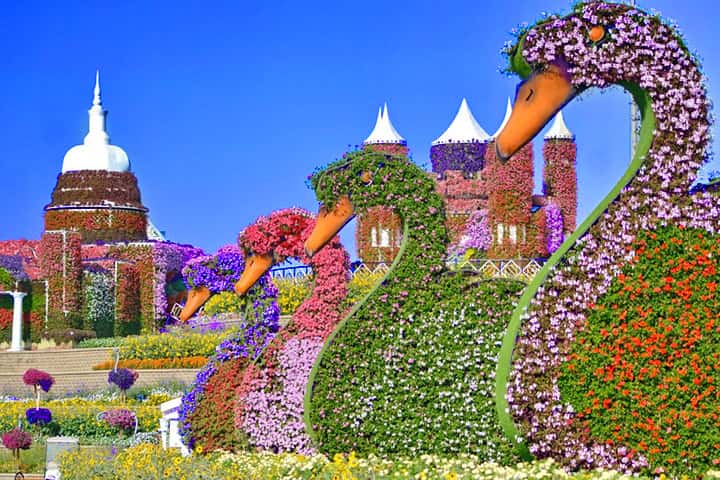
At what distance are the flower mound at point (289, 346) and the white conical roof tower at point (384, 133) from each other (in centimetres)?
2720

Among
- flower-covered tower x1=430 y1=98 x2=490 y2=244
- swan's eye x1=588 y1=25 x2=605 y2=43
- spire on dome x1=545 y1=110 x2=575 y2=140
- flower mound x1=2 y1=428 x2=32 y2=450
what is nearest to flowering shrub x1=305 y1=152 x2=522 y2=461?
swan's eye x1=588 y1=25 x2=605 y2=43

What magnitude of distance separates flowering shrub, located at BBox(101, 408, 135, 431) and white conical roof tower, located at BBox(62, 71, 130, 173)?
24869 millimetres

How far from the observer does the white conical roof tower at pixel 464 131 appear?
1570 inches

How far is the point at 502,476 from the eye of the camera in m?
7.59

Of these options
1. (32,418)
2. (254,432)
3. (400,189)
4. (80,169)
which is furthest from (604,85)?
(80,169)

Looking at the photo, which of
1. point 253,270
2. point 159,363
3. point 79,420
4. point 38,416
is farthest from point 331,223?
point 159,363

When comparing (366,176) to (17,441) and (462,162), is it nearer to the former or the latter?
(17,441)

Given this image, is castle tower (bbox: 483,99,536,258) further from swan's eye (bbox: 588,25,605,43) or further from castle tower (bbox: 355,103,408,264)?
swan's eye (bbox: 588,25,605,43)

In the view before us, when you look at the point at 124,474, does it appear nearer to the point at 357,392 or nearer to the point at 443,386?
the point at 357,392

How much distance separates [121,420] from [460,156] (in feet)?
78.7

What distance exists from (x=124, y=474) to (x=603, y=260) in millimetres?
4454

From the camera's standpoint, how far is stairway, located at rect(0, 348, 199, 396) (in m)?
24.3

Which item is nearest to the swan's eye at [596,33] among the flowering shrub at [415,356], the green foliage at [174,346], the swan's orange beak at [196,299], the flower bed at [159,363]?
the flowering shrub at [415,356]

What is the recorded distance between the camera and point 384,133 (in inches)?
1564
